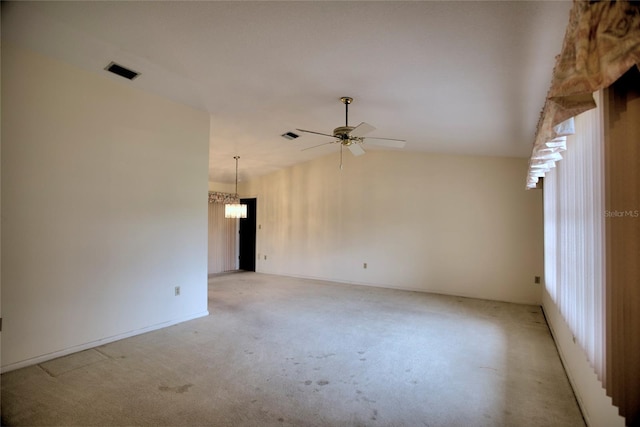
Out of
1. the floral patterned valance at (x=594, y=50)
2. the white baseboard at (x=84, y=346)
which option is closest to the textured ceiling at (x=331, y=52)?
the floral patterned valance at (x=594, y=50)

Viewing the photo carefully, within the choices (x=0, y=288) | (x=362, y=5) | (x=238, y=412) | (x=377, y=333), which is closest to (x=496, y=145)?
(x=377, y=333)

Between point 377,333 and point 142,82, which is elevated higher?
point 142,82

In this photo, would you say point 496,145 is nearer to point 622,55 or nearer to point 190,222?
point 622,55

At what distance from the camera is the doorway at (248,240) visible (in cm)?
866

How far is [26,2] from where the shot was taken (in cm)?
219

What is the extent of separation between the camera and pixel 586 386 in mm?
2105

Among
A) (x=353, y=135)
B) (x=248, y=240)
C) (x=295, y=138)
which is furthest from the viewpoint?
(x=248, y=240)

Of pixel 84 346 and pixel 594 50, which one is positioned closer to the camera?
pixel 594 50

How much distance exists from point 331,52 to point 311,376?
2.81 m

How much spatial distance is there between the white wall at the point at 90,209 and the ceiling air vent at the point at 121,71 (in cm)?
25

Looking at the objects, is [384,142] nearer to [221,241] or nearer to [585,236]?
[585,236]

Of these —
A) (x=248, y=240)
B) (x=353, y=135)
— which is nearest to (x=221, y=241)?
(x=248, y=240)

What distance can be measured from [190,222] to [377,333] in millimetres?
2944

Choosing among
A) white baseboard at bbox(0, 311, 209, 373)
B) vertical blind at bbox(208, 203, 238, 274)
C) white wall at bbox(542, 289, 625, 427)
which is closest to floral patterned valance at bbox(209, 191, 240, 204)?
vertical blind at bbox(208, 203, 238, 274)
